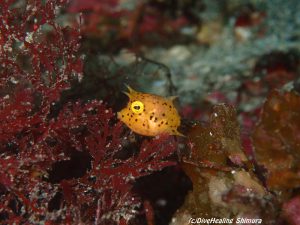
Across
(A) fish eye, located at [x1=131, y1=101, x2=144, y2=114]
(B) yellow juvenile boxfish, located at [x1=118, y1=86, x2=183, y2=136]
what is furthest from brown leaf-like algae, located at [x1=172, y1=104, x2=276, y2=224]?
(A) fish eye, located at [x1=131, y1=101, x2=144, y2=114]

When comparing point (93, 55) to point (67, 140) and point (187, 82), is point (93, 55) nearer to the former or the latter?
point (187, 82)

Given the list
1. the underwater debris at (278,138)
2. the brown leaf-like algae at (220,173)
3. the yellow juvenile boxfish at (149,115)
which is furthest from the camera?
the underwater debris at (278,138)

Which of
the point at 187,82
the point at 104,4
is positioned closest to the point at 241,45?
the point at 187,82

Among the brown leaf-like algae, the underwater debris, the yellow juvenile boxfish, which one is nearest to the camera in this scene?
the brown leaf-like algae

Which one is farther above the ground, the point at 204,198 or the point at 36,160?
the point at 36,160

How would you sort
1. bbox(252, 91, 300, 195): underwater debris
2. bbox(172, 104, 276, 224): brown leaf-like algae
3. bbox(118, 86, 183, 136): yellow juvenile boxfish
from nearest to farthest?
bbox(172, 104, 276, 224): brown leaf-like algae
bbox(118, 86, 183, 136): yellow juvenile boxfish
bbox(252, 91, 300, 195): underwater debris

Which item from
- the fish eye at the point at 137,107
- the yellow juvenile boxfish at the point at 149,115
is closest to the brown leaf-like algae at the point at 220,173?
the yellow juvenile boxfish at the point at 149,115

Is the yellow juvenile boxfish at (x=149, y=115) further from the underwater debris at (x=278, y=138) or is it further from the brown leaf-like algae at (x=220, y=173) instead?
the underwater debris at (x=278, y=138)

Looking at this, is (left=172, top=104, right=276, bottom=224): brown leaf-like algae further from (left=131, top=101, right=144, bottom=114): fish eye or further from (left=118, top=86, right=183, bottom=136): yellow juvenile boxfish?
(left=131, top=101, right=144, bottom=114): fish eye
